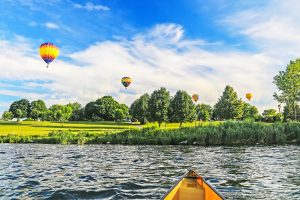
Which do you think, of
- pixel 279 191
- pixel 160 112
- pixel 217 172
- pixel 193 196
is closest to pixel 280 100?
pixel 160 112

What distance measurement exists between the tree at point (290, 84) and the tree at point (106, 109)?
269ft

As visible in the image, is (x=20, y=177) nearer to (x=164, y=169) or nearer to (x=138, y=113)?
(x=164, y=169)

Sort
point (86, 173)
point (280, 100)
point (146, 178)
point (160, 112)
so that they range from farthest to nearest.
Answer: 1. point (160, 112)
2. point (280, 100)
3. point (86, 173)
4. point (146, 178)

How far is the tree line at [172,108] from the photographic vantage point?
75812mm

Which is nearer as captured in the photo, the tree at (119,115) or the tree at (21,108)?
the tree at (119,115)

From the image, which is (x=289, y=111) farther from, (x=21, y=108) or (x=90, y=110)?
(x=21, y=108)

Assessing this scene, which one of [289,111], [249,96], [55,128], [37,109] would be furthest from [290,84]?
[37,109]

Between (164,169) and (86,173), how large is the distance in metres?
5.10

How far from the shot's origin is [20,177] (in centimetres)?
1777

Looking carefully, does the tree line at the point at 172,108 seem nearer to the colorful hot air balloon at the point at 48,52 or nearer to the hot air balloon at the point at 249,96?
the hot air balloon at the point at 249,96

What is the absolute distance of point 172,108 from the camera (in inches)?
3423

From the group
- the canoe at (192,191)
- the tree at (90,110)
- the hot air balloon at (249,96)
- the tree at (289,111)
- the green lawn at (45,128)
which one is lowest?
the canoe at (192,191)

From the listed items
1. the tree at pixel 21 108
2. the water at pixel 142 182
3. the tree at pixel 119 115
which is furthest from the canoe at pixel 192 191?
the tree at pixel 21 108

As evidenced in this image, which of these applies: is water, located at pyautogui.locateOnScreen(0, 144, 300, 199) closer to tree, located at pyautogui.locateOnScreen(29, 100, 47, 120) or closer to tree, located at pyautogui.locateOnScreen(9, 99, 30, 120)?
tree, located at pyautogui.locateOnScreen(29, 100, 47, 120)
